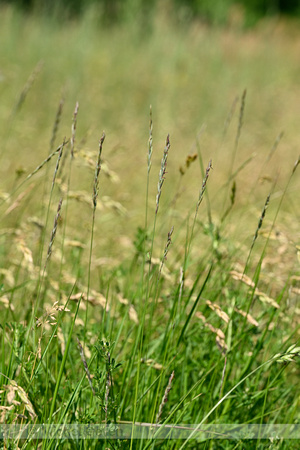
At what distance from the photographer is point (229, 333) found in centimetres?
144

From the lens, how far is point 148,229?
8.34ft

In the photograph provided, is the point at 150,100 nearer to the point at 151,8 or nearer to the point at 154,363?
the point at 151,8

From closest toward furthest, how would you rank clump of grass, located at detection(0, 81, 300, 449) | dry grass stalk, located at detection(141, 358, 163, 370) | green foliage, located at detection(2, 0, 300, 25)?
clump of grass, located at detection(0, 81, 300, 449) < dry grass stalk, located at detection(141, 358, 163, 370) < green foliage, located at detection(2, 0, 300, 25)

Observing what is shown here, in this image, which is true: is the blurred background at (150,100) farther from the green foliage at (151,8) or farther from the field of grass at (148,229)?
the green foliage at (151,8)

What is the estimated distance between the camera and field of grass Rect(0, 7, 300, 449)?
1.17 meters

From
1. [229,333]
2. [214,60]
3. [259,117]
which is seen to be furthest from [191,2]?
[229,333]

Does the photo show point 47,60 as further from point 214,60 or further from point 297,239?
point 297,239

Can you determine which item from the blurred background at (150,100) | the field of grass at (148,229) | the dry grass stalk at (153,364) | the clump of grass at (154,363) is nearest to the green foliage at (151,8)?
the blurred background at (150,100)

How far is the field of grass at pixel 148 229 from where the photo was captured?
1170 millimetres

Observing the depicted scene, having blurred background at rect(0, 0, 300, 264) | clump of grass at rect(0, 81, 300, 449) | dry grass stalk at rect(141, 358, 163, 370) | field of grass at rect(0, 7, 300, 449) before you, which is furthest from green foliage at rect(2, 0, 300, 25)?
dry grass stalk at rect(141, 358, 163, 370)

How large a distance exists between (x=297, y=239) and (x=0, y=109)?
4.33 meters

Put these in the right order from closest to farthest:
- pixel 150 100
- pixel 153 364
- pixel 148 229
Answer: pixel 153 364 → pixel 148 229 → pixel 150 100

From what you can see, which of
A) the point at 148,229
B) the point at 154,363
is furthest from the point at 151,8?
the point at 154,363

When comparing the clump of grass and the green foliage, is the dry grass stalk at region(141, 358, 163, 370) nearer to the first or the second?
the clump of grass
